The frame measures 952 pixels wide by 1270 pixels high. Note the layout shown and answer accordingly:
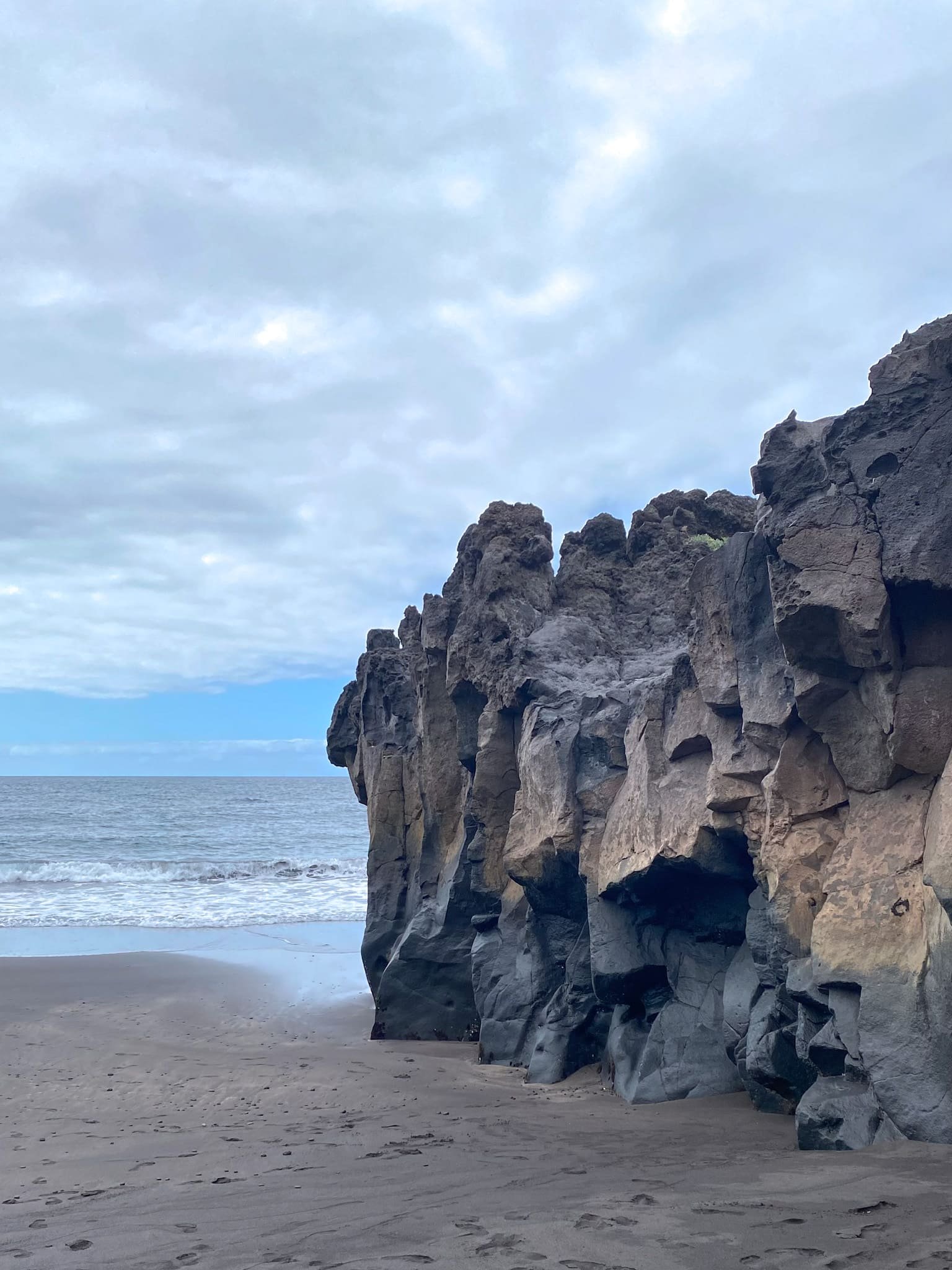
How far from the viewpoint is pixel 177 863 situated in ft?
134

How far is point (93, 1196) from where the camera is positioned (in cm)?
644

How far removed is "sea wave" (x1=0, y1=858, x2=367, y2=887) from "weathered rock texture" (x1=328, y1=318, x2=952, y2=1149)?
22.2 metres

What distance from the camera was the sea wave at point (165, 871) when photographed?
116 feet

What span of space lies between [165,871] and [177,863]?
2566 millimetres

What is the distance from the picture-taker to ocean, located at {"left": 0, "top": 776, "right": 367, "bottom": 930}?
26.9 m

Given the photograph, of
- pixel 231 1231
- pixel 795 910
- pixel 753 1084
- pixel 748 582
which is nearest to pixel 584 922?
pixel 753 1084

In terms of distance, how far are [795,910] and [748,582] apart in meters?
2.54

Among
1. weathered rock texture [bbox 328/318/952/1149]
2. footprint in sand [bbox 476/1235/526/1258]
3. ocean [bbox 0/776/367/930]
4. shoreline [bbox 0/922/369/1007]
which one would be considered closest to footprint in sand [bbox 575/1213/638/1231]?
footprint in sand [bbox 476/1235/526/1258]

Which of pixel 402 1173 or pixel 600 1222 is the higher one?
pixel 600 1222

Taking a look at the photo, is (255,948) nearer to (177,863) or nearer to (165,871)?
(165,871)

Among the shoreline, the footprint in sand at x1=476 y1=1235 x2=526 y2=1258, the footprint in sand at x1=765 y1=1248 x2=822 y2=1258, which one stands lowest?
the shoreline

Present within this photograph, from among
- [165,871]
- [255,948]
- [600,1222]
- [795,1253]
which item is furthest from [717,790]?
[165,871]

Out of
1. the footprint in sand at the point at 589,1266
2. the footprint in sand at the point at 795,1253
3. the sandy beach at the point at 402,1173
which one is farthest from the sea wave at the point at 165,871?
the footprint in sand at the point at 795,1253

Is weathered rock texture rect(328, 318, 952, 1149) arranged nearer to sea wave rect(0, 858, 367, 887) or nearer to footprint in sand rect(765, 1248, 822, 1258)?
footprint in sand rect(765, 1248, 822, 1258)
